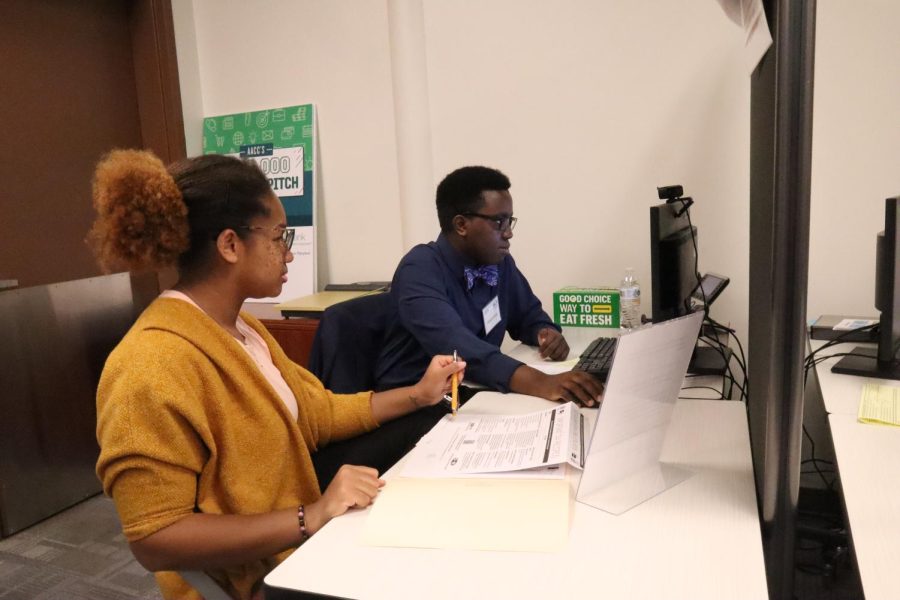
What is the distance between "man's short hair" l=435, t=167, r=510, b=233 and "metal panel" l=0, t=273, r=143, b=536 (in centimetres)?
168

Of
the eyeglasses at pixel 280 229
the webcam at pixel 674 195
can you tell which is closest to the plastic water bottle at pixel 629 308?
the webcam at pixel 674 195

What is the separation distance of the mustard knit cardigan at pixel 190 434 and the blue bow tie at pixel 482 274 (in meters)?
0.91

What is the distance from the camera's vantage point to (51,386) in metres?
2.66

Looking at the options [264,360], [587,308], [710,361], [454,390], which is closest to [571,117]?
[587,308]

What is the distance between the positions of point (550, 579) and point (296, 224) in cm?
279

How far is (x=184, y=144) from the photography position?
3488 mm

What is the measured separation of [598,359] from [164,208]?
111 centimetres

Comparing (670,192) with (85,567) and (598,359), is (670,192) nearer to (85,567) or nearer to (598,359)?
(598,359)

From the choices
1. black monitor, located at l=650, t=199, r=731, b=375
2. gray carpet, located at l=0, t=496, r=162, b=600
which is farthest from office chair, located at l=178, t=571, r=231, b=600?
gray carpet, located at l=0, t=496, r=162, b=600

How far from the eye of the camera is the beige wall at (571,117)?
89.4 inches

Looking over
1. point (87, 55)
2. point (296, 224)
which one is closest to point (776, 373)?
point (296, 224)

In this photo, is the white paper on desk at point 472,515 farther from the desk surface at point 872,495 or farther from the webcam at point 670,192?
the webcam at point 670,192

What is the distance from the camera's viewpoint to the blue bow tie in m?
1.99

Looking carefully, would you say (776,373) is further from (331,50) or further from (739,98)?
(331,50)
